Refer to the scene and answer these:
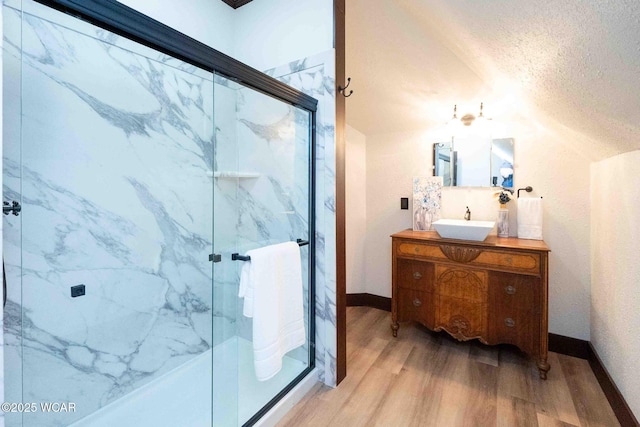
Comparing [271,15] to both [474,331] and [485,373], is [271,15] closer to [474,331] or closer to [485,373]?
[474,331]

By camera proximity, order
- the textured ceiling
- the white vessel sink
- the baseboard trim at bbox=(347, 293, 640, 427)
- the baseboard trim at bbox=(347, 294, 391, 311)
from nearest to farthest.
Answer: the textured ceiling, the baseboard trim at bbox=(347, 293, 640, 427), the white vessel sink, the baseboard trim at bbox=(347, 294, 391, 311)

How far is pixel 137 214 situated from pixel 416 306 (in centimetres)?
211

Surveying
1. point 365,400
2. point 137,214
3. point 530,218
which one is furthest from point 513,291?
point 137,214

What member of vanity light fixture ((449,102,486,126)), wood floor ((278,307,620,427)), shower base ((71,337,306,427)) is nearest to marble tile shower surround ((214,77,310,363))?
shower base ((71,337,306,427))

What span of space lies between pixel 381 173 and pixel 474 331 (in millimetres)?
1606

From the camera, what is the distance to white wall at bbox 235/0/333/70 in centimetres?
184

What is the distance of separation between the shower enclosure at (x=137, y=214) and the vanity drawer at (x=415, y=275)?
0.88 metres

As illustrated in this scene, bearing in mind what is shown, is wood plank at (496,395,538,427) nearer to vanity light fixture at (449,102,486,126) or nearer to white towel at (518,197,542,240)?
white towel at (518,197,542,240)

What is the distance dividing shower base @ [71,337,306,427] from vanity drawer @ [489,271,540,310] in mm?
1407

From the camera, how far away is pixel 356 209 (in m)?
3.03

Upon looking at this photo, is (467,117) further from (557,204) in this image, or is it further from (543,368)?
(543,368)

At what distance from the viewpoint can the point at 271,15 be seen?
210 centimetres

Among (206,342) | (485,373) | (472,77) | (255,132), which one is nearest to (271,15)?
(255,132)

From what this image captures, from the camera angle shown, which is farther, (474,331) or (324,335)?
(474,331)
